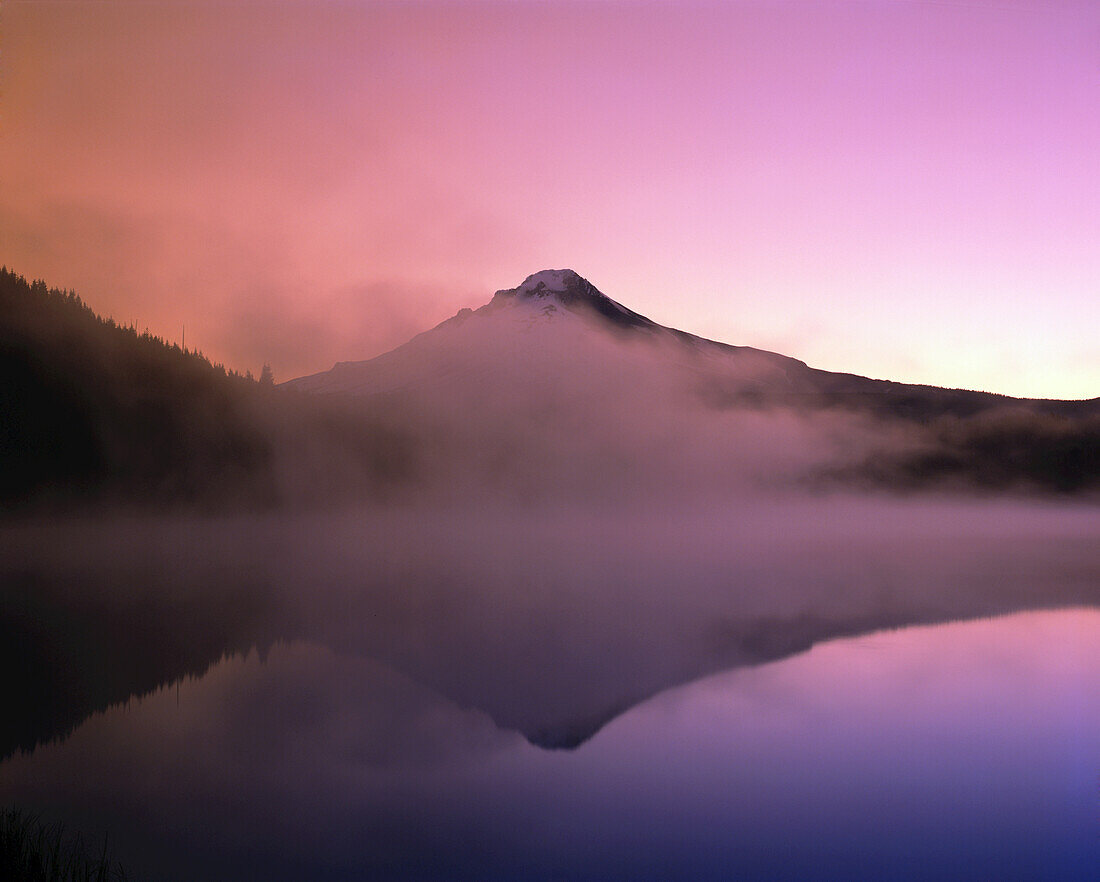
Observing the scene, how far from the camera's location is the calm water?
1418cm

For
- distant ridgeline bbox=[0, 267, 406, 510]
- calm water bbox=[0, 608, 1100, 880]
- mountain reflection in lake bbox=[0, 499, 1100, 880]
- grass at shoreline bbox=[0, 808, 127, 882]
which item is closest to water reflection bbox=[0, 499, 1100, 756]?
mountain reflection in lake bbox=[0, 499, 1100, 880]

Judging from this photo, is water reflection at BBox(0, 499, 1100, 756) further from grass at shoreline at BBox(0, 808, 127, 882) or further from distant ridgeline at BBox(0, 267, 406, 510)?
distant ridgeline at BBox(0, 267, 406, 510)

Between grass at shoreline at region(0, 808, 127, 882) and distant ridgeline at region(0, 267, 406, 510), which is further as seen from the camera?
distant ridgeline at region(0, 267, 406, 510)

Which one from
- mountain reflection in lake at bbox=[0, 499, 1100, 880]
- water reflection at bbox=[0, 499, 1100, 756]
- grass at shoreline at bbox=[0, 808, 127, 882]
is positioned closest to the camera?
grass at shoreline at bbox=[0, 808, 127, 882]

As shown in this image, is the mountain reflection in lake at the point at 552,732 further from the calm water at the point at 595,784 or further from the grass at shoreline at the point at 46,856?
the grass at shoreline at the point at 46,856

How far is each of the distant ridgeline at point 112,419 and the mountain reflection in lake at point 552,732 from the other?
188 ft

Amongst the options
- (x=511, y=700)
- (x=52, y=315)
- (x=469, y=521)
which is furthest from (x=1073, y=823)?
(x=469, y=521)

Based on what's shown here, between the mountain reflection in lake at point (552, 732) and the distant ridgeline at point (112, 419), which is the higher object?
the distant ridgeline at point (112, 419)

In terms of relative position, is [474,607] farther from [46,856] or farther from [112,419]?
[112,419]

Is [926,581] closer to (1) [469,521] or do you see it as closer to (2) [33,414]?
(2) [33,414]

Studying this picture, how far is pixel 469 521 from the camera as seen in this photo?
172 metres

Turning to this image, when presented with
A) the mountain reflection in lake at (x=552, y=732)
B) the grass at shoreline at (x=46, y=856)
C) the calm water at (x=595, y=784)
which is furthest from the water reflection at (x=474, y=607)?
the grass at shoreline at (x=46, y=856)

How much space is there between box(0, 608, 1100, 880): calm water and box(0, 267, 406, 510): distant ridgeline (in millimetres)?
89726

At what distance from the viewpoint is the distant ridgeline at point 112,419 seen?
99.0 metres
